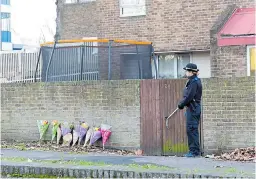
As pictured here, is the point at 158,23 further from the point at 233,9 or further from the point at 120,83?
the point at 120,83

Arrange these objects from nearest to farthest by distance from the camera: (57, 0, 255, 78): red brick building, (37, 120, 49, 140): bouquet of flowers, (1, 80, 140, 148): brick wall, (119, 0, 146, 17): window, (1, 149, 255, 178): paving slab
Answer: (1, 149, 255, 178): paving slab, (1, 80, 140, 148): brick wall, (37, 120, 49, 140): bouquet of flowers, (57, 0, 255, 78): red brick building, (119, 0, 146, 17): window

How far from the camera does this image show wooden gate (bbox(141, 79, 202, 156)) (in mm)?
10406

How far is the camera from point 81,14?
17812mm

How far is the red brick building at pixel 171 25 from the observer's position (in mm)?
14789

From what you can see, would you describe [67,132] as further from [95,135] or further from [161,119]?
Result: [161,119]

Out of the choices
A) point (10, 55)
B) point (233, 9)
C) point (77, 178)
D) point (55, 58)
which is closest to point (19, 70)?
point (10, 55)

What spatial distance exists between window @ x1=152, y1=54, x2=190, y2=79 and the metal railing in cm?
409

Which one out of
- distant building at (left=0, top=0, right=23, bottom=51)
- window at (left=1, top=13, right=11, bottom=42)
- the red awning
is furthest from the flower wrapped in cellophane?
window at (left=1, top=13, right=11, bottom=42)

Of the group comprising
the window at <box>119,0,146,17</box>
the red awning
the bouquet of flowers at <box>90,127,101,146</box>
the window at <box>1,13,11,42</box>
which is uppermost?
the window at <box>1,13,11,42</box>

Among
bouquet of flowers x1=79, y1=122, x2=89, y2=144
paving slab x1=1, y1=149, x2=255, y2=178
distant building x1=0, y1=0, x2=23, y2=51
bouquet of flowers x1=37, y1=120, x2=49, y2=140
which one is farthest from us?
distant building x1=0, y1=0, x2=23, y2=51

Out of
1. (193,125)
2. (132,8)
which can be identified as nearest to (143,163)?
(193,125)

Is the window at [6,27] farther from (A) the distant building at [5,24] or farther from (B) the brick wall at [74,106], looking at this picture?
(B) the brick wall at [74,106]

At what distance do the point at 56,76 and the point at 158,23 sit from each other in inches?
195

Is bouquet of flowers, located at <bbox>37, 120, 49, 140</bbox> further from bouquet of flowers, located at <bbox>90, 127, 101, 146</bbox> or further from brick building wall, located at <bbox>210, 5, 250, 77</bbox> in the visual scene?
brick building wall, located at <bbox>210, 5, 250, 77</bbox>
